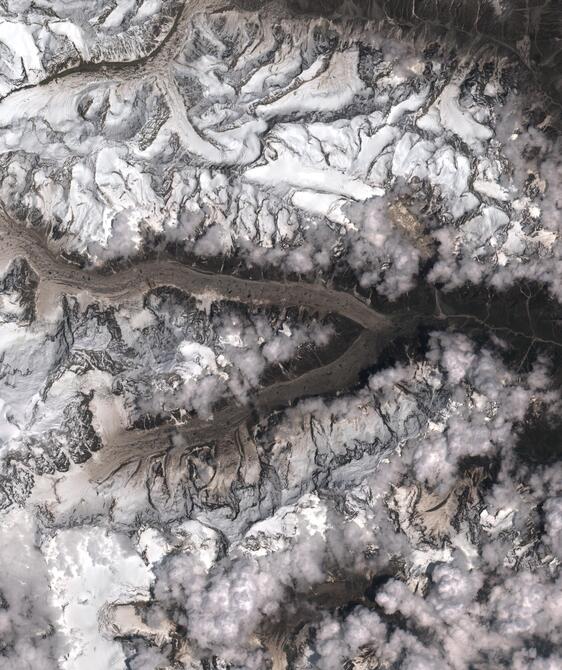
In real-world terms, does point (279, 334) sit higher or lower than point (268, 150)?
lower

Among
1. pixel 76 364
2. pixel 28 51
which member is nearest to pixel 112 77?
pixel 28 51

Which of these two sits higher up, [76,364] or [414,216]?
[414,216]

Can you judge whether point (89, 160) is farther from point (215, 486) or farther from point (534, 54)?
point (534, 54)

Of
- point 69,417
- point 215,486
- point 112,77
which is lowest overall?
point 215,486

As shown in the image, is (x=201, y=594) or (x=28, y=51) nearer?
(x=201, y=594)

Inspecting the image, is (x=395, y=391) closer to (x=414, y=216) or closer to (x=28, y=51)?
(x=414, y=216)

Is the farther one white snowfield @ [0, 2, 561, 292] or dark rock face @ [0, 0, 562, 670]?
white snowfield @ [0, 2, 561, 292]

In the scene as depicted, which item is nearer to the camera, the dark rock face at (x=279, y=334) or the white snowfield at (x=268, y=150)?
the dark rock face at (x=279, y=334)

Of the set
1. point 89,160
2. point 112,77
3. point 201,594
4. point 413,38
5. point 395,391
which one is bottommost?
point 201,594

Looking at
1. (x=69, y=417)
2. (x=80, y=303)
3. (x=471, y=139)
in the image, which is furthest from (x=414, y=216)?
(x=69, y=417)
